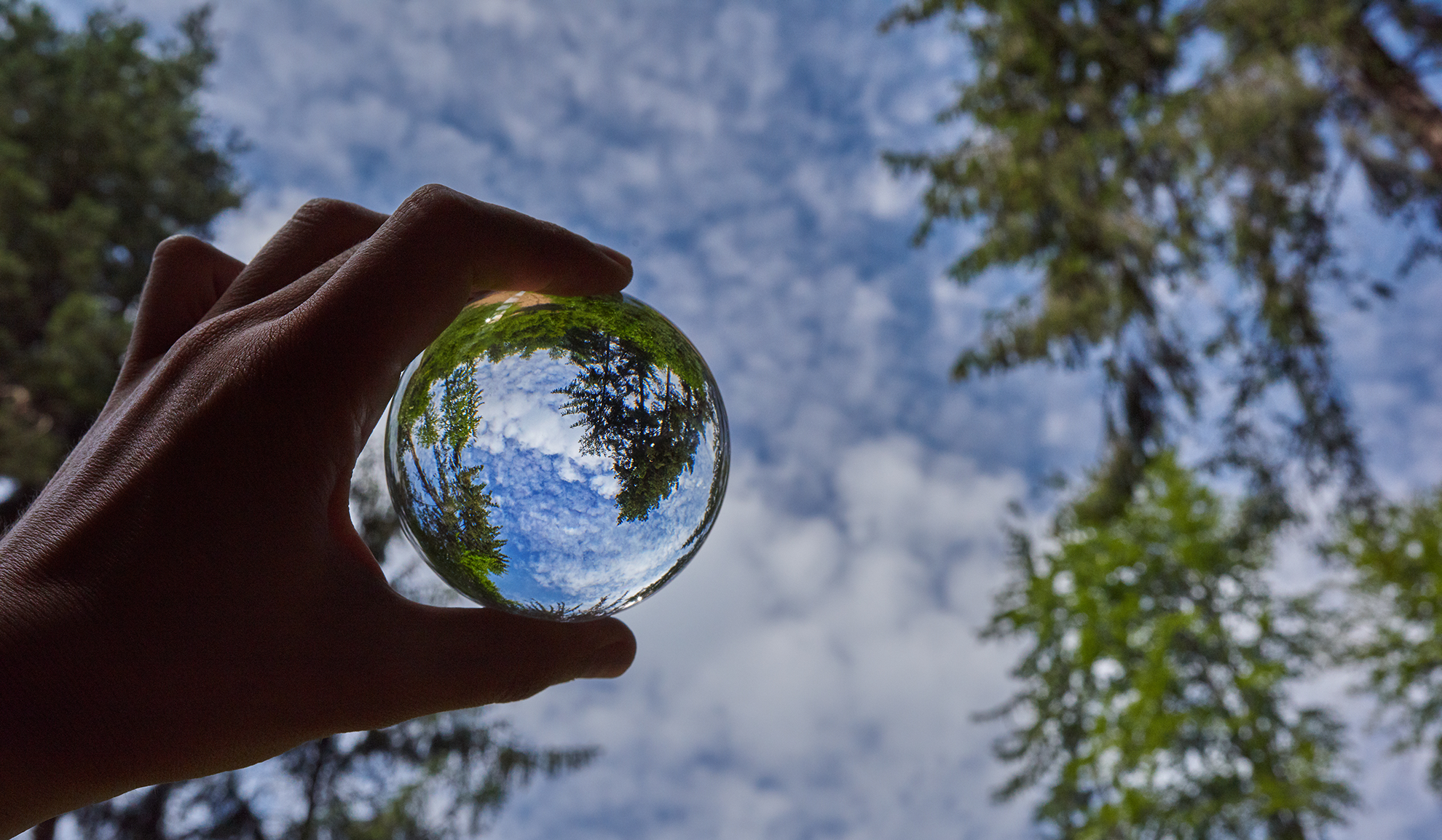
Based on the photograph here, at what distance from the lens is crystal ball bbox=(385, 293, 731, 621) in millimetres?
1537

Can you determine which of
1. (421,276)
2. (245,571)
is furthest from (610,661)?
(421,276)

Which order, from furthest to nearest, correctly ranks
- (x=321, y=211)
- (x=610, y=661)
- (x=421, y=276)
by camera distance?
(x=321, y=211)
(x=610, y=661)
(x=421, y=276)

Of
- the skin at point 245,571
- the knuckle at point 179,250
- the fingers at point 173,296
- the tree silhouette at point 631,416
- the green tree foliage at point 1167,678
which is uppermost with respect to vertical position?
the green tree foliage at point 1167,678

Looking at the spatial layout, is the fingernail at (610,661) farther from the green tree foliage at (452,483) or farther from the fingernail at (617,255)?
the fingernail at (617,255)

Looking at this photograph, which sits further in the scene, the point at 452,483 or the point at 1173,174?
the point at 1173,174

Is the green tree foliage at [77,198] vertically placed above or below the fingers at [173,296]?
above

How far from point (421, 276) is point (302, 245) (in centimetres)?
67

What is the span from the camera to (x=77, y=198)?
12812mm

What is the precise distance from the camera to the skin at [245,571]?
1267 mm

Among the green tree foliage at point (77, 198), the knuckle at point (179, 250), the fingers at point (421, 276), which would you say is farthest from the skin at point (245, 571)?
the green tree foliage at point (77, 198)

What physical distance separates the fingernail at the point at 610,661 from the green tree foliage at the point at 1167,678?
12.2 metres

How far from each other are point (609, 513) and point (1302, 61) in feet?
35.3

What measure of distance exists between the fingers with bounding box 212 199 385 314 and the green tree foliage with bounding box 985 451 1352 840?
1272 cm

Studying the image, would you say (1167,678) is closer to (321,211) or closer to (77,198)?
(321,211)
